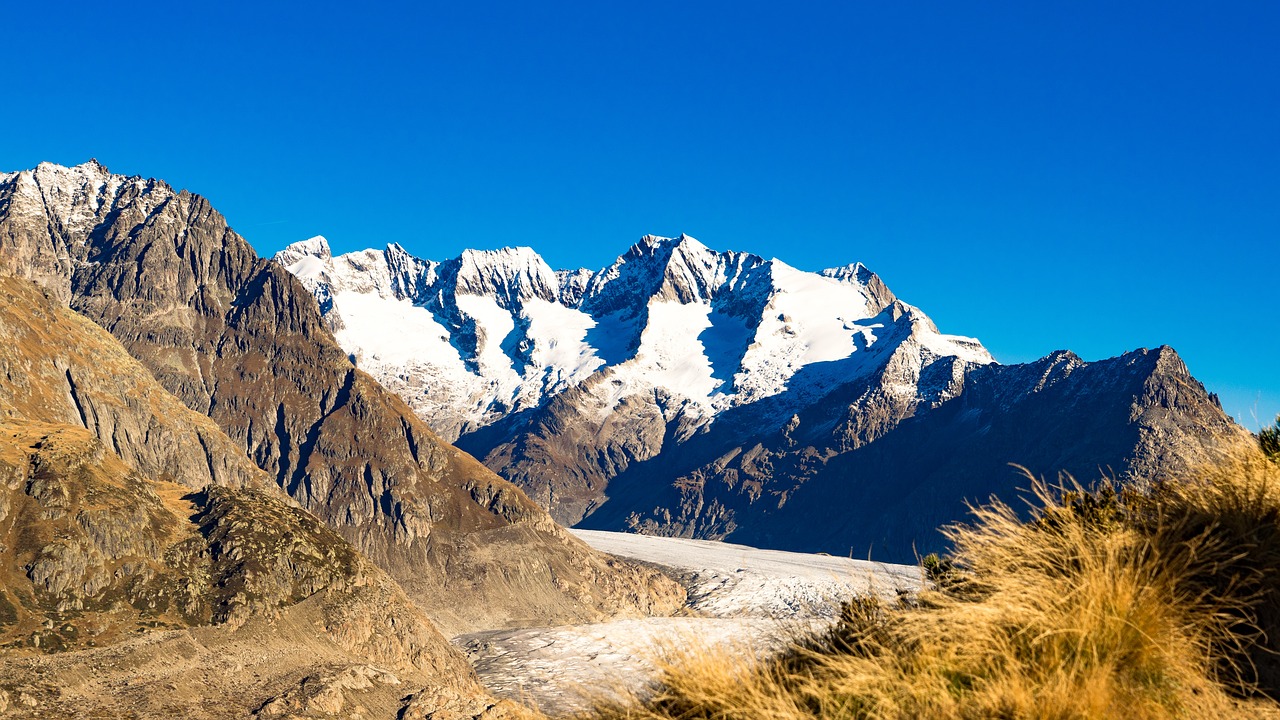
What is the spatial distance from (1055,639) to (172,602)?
142m

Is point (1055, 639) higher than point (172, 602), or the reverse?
point (172, 602)

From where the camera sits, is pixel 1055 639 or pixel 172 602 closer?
pixel 1055 639

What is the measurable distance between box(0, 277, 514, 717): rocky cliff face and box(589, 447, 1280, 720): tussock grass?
357ft

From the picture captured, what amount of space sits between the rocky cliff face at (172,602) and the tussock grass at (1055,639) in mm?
108963

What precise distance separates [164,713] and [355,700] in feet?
81.5

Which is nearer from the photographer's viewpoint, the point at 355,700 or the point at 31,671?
the point at 31,671

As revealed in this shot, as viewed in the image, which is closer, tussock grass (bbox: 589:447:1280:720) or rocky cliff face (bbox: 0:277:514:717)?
tussock grass (bbox: 589:447:1280:720)

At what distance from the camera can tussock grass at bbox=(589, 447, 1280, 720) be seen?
8.28 metres

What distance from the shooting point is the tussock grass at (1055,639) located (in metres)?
8.28

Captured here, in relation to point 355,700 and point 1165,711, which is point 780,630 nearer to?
point 1165,711

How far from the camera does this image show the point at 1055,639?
28.5 ft

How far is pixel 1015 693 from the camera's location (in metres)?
7.89

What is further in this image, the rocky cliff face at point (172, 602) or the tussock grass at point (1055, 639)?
the rocky cliff face at point (172, 602)

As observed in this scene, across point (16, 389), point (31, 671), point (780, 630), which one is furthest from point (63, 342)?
point (780, 630)
